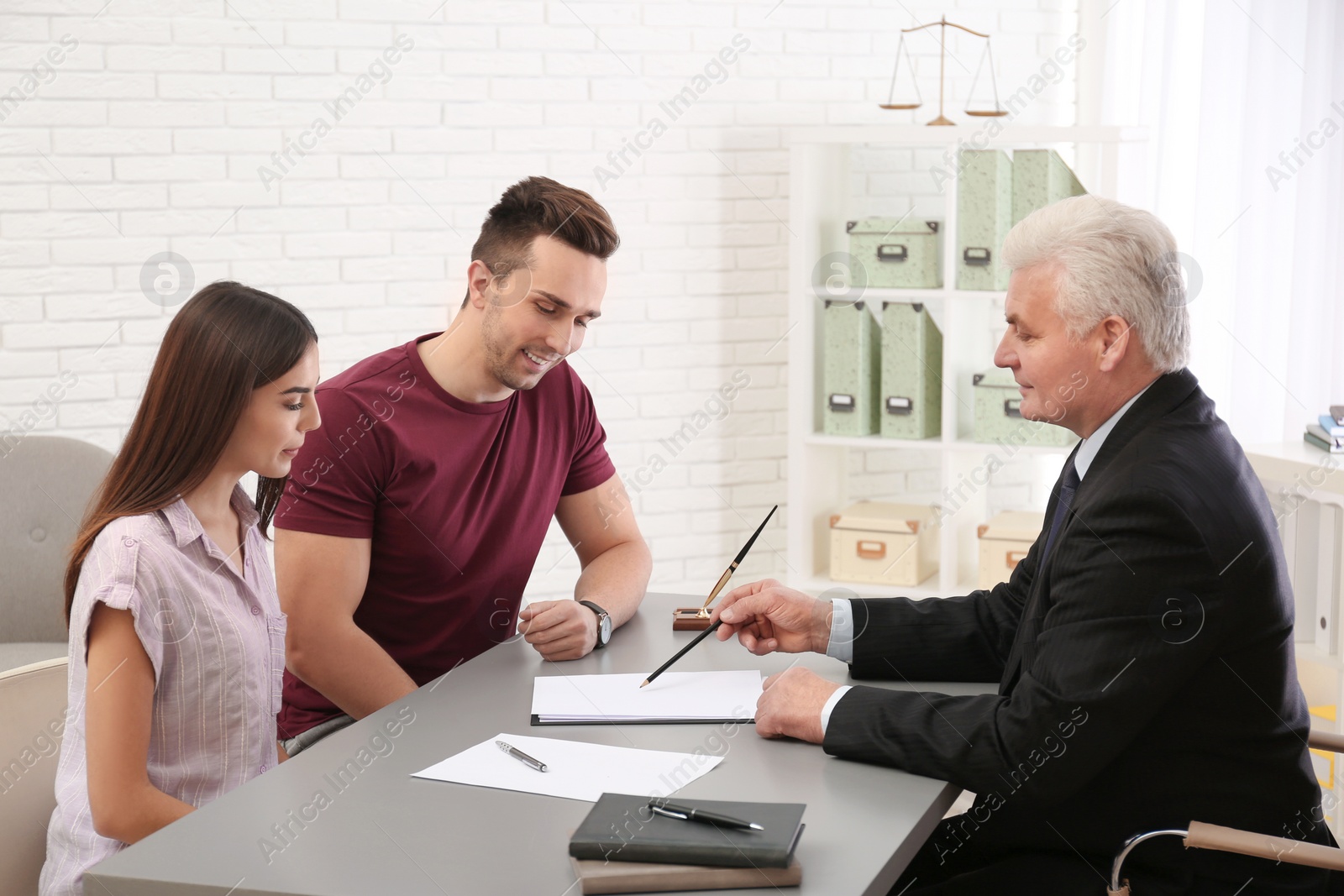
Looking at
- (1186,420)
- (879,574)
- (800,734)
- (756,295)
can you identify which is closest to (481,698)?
(800,734)

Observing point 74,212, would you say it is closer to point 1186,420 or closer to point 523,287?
point 523,287

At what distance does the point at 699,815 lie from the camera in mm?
1273

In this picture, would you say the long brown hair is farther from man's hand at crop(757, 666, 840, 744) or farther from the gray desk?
man's hand at crop(757, 666, 840, 744)

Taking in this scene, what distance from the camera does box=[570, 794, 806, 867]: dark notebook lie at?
1.21 meters

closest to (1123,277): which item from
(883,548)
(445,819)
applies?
(445,819)

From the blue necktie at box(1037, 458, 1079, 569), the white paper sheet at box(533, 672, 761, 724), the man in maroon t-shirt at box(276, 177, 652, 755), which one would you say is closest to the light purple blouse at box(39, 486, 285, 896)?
the man in maroon t-shirt at box(276, 177, 652, 755)

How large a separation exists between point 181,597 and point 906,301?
9.00 ft

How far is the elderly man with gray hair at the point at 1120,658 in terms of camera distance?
4.84ft

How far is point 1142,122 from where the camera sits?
3.98m

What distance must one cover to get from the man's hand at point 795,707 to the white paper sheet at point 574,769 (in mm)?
103

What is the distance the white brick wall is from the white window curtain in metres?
0.40

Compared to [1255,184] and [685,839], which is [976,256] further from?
[685,839]

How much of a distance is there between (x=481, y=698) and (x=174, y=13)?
2.68 meters

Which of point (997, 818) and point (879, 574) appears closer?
point (997, 818)
